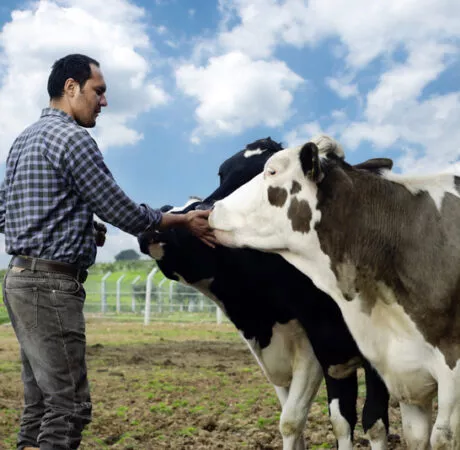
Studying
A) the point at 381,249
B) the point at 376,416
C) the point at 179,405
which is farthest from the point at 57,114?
the point at 179,405

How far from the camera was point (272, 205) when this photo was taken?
3760 mm

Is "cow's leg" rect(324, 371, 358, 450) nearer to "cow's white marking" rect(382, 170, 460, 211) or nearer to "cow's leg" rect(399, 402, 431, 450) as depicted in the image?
"cow's leg" rect(399, 402, 431, 450)

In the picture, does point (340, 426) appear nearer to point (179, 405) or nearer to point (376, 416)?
point (376, 416)

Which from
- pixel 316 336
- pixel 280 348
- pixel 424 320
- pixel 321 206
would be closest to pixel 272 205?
pixel 321 206

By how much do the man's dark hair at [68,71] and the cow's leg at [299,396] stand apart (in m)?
2.45

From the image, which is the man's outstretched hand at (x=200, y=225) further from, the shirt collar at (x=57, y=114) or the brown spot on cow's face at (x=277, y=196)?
the shirt collar at (x=57, y=114)

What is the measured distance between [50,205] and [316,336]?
2.01 m

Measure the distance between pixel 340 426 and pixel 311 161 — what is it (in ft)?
6.40

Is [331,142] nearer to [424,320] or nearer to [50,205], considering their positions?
[424,320]

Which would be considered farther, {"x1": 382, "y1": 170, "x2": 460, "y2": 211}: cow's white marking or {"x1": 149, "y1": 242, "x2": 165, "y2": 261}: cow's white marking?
{"x1": 149, "y1": 242, "x2": 165, "y2": 261}: cow's white marking

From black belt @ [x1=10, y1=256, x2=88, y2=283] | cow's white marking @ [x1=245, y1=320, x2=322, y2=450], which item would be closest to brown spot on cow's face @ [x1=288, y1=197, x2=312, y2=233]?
black belt @ [x1=10, y1=256, x2=88, y2=283]

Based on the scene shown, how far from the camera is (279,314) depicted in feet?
16.6

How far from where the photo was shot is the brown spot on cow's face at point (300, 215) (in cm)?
369

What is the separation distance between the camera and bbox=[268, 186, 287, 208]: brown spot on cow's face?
3.73m
